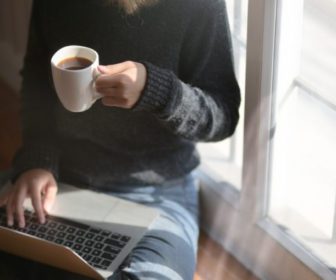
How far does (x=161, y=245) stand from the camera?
1384 mm

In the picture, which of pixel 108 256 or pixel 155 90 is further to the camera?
pixel 108 256

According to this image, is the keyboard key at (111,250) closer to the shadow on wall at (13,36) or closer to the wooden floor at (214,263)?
the wooden floor at (214,263)

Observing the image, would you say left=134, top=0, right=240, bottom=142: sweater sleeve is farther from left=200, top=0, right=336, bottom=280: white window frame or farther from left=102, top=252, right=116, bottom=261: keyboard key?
left=102, top=252, right=116, bottom=261: keyboard key

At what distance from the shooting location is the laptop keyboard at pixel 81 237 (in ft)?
4.42

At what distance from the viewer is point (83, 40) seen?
4.46 feet

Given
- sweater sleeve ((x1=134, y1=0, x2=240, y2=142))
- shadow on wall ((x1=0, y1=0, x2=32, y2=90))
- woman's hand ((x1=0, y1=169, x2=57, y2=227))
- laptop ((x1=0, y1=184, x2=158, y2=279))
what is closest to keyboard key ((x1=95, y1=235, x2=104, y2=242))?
laptop ((x1=0, y1=184, x2=158, y2=279))

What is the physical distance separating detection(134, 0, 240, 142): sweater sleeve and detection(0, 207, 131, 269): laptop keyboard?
0.82 feet

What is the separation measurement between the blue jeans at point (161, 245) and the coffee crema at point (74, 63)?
1.27 feet

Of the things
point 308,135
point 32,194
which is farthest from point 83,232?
point 308,135

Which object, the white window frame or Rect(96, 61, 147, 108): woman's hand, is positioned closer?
Rect(96, 61, 147, 108): woman's hand

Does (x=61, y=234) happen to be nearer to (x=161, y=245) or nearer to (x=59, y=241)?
(x=59, y=241)

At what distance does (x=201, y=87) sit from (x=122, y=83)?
0.25 metres

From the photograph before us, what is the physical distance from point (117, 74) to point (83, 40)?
0.22 m

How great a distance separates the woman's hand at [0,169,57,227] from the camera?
1.42 metres
